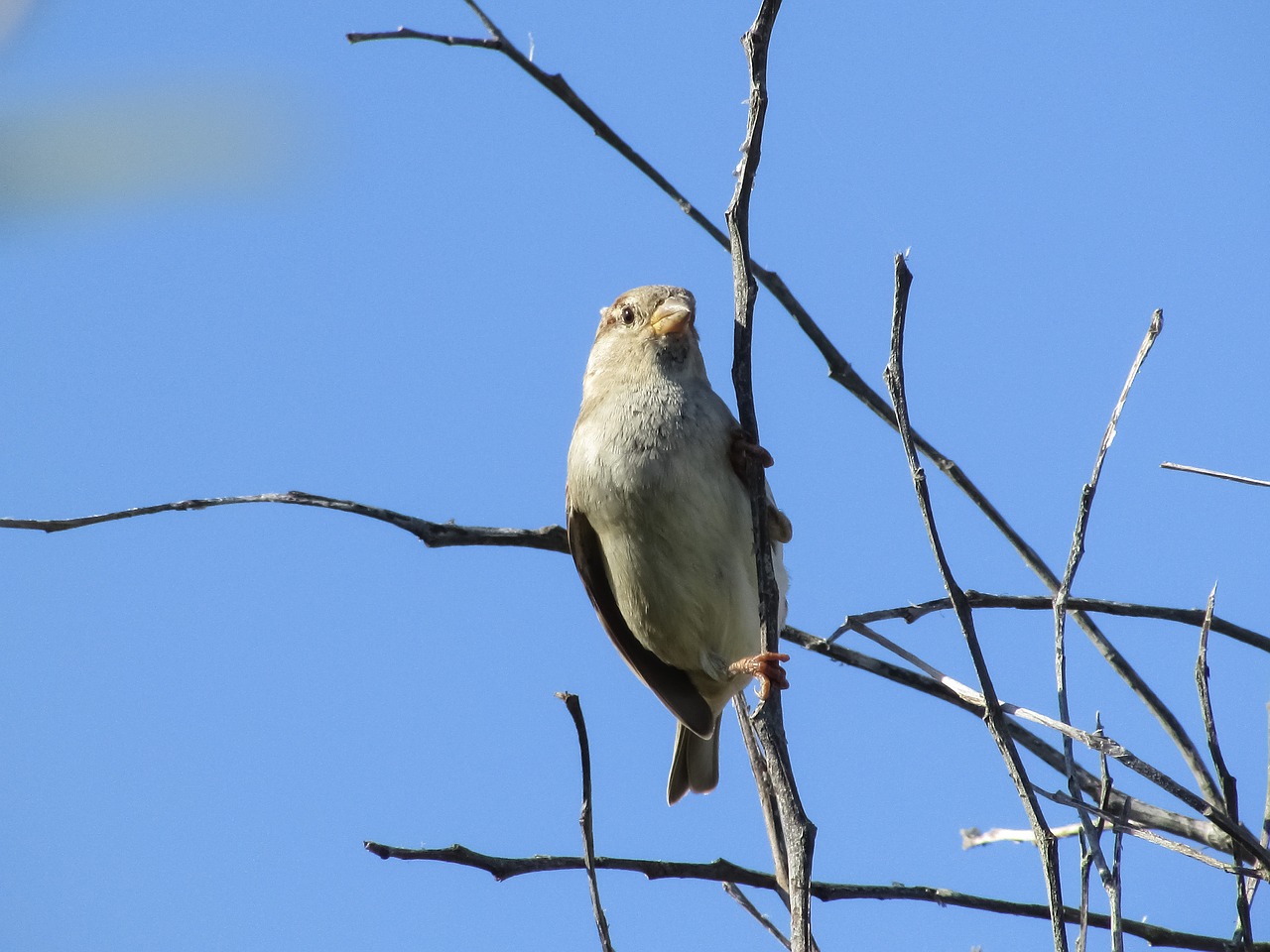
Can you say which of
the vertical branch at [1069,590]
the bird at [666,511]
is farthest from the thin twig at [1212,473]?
the bird at [666,511]

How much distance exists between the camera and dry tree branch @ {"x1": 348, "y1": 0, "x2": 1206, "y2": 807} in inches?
117

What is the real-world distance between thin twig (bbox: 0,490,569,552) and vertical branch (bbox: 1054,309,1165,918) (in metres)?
1.68

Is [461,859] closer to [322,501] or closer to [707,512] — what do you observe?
[322,501]

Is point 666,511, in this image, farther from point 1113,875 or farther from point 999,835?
point 1113,875

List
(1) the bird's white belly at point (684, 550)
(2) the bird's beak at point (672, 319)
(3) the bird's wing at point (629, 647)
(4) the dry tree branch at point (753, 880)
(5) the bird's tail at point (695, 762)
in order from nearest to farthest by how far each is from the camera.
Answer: (4) the dry tree branch at point (753, 880) → (1) the bird's white belly at point (684, 550) → (2) the bird's beak at point (672, 319) → (3) the bird's wing at point (629, 647) → (5) the bird's tail at point (695, 762)

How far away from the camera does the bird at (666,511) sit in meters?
4.39

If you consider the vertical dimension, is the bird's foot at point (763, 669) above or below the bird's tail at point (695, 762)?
below

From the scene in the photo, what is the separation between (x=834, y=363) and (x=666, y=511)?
52.4 inches

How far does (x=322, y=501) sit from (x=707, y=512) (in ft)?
4.86

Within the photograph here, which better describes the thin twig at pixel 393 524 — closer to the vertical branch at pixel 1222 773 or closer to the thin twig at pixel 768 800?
the thin twig at pixel 768 800

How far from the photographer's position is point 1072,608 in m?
2.82

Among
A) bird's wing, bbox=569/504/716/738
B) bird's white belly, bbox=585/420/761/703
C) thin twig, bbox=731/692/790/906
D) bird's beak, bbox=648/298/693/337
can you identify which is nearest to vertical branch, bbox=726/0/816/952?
thin twig, bbox=731/692/790/906

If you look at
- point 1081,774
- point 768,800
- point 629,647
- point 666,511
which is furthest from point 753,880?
point 629,647

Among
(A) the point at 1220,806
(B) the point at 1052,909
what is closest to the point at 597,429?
(A) the point at 1220,806
